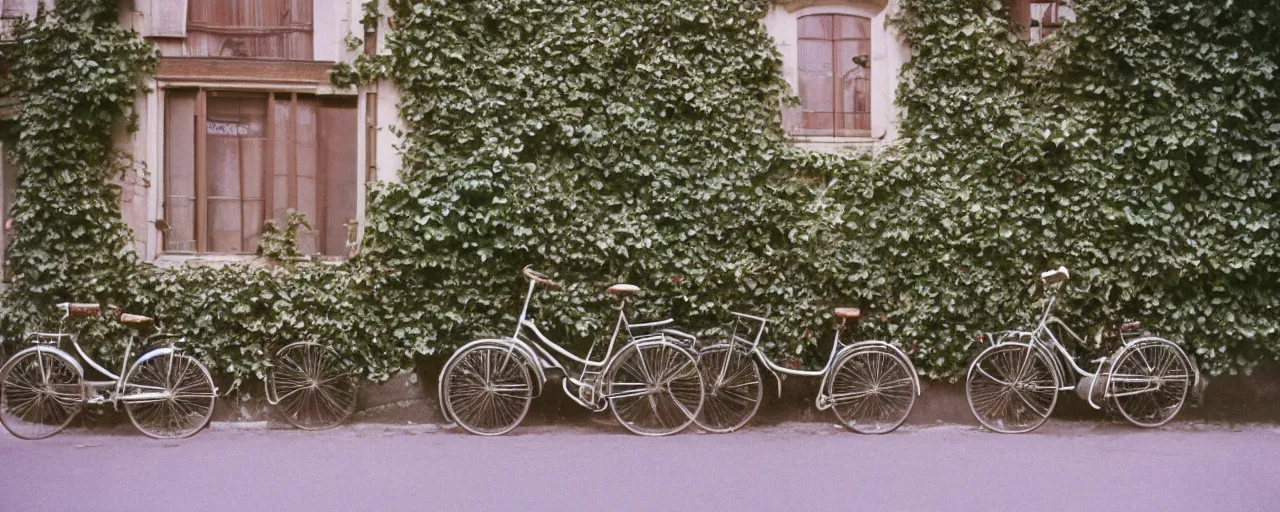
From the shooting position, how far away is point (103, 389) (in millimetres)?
7629

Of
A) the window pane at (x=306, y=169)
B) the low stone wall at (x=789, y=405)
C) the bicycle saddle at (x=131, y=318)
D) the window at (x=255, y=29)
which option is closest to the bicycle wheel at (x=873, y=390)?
the low stone wall at (x=789, y=405)

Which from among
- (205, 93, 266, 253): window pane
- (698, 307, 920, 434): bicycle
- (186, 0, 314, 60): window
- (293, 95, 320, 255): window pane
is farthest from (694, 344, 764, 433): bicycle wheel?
(186, 0, 314, 60): window

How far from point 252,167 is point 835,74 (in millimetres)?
5472

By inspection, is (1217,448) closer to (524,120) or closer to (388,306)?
(524,120)

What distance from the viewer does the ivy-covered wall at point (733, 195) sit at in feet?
26.4

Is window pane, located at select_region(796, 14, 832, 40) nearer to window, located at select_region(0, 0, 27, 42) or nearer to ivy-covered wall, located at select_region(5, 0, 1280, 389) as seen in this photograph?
ivy-covered wall, located at select_region(5, 0, 1280, 389)

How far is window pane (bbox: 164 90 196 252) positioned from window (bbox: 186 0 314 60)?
54 cm

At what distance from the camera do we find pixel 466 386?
25.1 feet

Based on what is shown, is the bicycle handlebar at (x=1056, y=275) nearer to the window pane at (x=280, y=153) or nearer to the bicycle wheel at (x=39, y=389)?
the window pane at (x=280, y=153)

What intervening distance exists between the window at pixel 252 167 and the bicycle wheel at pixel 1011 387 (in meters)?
5.71

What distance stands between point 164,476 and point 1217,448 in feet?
25.2

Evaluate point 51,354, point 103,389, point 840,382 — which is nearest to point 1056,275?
point 840,382

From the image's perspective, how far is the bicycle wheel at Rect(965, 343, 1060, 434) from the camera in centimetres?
775

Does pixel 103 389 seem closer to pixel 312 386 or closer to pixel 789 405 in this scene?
pixel 312 386
